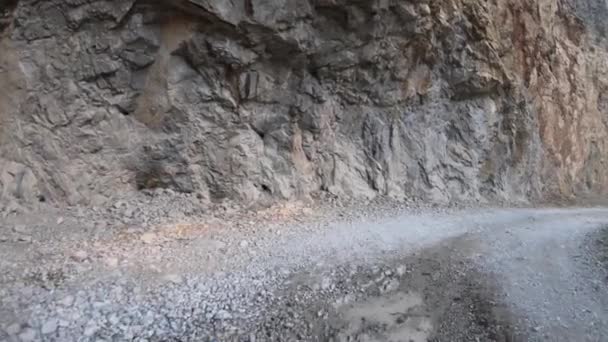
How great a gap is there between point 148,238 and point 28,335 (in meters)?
2.30

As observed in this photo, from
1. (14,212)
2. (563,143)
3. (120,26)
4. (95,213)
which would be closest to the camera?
(14,212)

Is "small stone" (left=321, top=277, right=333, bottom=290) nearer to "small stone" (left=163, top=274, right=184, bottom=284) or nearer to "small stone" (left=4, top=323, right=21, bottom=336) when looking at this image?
"small stone" (left=163, top=274, right=184, bottom=284)

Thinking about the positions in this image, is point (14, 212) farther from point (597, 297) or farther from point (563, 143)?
point (563, 143)

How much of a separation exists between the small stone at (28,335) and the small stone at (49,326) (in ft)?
0.23

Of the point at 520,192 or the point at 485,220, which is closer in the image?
the point at 485,220

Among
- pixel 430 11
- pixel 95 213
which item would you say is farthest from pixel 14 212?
pixel 430 11

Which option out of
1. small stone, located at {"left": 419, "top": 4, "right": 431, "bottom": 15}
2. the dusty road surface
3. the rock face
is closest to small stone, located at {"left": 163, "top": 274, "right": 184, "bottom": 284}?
the dusty road surface

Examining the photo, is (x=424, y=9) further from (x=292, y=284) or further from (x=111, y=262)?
(x=111, y=262)

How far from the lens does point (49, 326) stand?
373 centimetres

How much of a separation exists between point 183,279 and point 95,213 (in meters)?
2.61

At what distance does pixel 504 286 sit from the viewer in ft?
15.2

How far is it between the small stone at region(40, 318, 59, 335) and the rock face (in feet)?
10.3

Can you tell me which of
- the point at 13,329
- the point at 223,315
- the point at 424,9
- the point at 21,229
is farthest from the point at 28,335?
the point at 424,9

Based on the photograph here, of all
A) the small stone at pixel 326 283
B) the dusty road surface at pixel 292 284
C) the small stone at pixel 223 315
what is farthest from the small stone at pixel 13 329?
the small stone at pixel 326 283
